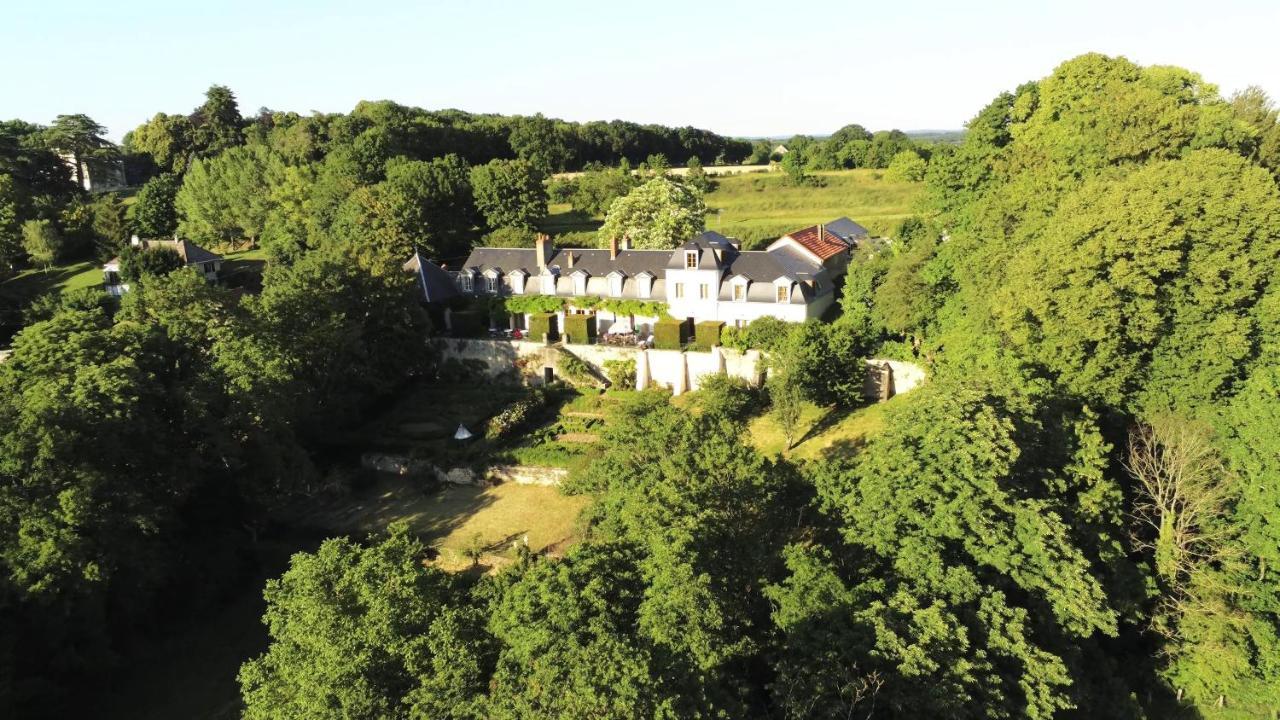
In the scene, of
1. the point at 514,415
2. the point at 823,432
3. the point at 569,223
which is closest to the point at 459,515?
the point at 514,415

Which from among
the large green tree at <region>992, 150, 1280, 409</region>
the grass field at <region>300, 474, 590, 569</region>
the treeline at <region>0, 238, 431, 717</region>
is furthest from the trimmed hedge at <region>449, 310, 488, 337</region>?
the large green tree at <region>992, 150, 1280, 409</region>

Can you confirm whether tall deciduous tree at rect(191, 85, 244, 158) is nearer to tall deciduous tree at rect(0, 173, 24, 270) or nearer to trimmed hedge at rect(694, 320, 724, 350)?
tall deciduous tree at rect(0, 173, 24, 270)

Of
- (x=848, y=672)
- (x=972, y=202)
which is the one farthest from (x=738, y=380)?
(x=848, y=672)

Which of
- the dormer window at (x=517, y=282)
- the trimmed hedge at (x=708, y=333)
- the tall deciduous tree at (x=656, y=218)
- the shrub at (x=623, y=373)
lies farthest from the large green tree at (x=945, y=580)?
the tall deciduous tree at (x=656, y=218)

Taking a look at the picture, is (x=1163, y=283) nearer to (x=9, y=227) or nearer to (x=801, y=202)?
(x=801, y=202)

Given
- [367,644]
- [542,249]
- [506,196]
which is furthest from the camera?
[506,196]

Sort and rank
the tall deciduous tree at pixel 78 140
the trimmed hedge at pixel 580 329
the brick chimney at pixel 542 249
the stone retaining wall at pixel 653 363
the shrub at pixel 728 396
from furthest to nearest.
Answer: the tall deciduous tree at pixel 78 140 → the brick chimney at pixel 542 249 → the trimmed hedge at pixel 580 329 → the stone retaining wall at pixel 653 363 → the shrub at pixel 728 396

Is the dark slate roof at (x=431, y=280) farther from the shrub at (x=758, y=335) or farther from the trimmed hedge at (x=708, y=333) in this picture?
the shrub at (x=758, y=335)
